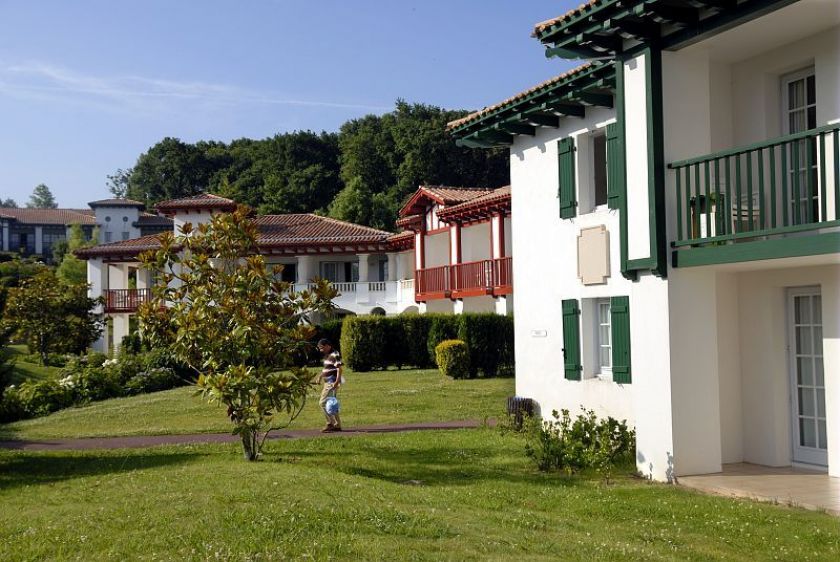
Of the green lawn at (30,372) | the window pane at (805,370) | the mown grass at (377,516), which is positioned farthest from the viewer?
the green lawn at (30,372)

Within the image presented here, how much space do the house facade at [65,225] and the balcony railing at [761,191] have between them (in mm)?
94988

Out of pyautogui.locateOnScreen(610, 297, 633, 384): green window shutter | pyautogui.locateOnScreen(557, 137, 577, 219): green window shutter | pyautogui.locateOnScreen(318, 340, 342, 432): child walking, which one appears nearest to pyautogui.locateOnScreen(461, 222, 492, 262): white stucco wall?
pyautogui.locateOnScreen(318, 340, 342, 432): child walking

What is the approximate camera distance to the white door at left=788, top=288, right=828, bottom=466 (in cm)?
1182

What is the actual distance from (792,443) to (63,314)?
33.9 meters

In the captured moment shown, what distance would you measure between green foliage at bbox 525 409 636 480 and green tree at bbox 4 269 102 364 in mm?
29929

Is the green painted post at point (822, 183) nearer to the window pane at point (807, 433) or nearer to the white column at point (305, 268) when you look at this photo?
the window pane at point (807, 433)

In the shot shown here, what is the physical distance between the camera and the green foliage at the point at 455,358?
89.2ft

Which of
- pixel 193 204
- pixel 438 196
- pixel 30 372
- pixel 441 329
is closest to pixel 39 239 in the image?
pixel 193 204

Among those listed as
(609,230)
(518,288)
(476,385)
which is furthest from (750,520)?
(476,385)

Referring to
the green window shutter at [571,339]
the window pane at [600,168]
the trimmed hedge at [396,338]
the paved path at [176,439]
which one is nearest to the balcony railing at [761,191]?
the window pane at [600,168]

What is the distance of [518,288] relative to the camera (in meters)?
17.1

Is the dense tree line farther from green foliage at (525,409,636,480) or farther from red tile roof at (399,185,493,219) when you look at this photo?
green foliage at (525,409,636,480)

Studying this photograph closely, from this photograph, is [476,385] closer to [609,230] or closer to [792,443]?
[609,230]

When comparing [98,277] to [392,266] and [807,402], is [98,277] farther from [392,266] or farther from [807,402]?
[807,402]
